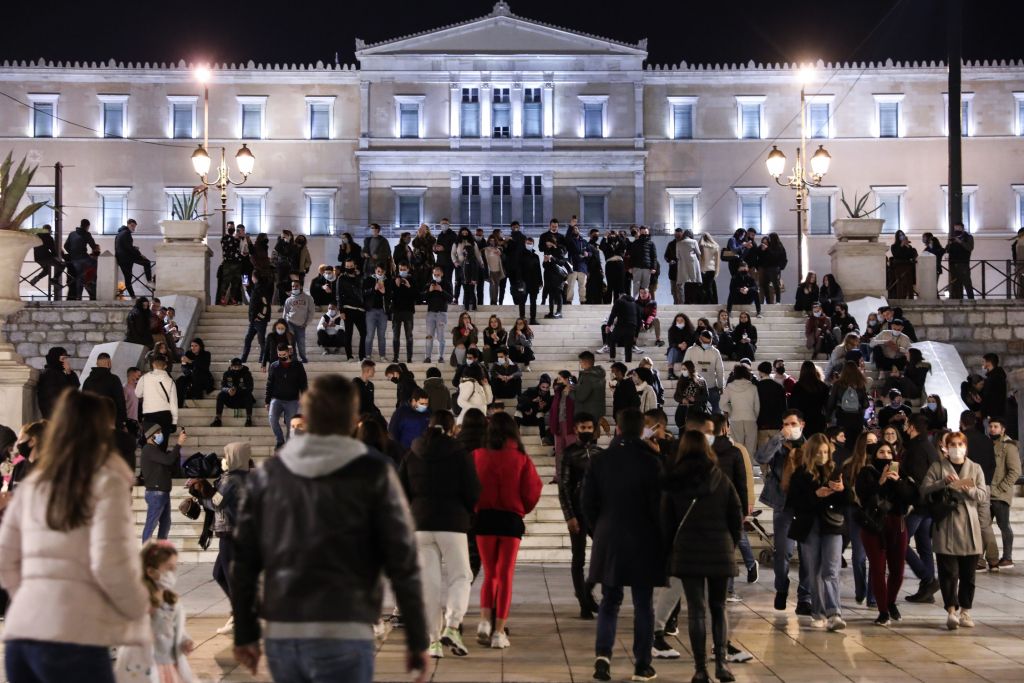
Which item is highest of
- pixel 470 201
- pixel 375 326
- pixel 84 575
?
pixel 470 201

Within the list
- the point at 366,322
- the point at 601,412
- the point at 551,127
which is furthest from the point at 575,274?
the point at 551,127

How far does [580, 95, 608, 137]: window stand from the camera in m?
54.1

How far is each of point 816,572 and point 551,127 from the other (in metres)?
44.6

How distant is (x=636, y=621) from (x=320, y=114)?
47.9m

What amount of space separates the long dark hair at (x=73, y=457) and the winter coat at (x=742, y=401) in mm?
12735

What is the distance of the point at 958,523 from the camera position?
35.1 ft

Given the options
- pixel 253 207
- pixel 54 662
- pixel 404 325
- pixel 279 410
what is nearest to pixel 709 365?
pixel 404 325

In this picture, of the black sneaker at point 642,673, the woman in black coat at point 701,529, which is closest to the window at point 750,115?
the woman in black coat at point 701,529

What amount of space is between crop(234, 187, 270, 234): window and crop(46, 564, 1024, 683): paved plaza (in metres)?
42.5

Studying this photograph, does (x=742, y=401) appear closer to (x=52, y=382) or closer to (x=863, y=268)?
(x=52, y=382)

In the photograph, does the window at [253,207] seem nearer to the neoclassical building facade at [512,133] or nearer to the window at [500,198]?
the neoclassical building facade at [512,133]

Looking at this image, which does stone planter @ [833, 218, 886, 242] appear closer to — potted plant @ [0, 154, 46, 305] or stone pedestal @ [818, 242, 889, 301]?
stone pedestal @ [818, 242, 889, 301]

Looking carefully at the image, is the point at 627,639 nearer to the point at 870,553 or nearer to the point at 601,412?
the point at 870,553

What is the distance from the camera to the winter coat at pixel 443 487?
9.11m
